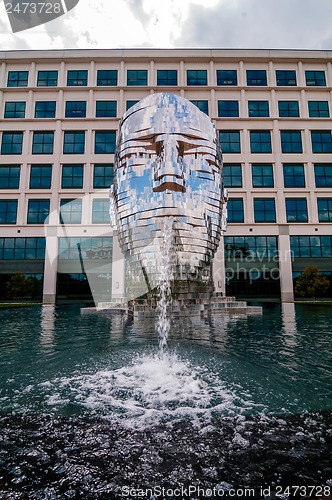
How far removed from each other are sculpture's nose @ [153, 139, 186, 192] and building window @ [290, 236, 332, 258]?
998 inches

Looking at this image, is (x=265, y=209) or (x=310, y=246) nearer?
(x=310, y=246)

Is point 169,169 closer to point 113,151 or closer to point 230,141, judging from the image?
point 113,151

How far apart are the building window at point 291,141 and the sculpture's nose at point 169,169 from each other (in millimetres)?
27526

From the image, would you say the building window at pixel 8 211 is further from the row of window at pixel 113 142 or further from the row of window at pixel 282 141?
the row of window at pixel 282 141

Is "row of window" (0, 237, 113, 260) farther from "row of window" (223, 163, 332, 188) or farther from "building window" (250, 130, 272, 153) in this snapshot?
"building window" (250, 130, 272, 153)

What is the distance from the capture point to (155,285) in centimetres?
707

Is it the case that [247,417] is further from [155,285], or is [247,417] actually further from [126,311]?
[126,311]

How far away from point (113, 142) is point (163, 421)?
98.5 ft

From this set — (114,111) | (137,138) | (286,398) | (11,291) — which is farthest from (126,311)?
(114,111)

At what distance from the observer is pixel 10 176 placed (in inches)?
1135

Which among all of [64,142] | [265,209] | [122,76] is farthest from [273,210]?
[64,142]

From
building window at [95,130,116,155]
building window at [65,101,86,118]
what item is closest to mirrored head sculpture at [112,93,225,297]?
building window at [95,130,116,155]

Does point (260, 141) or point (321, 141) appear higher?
point (321, 141)

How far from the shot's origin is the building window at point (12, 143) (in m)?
29.1
